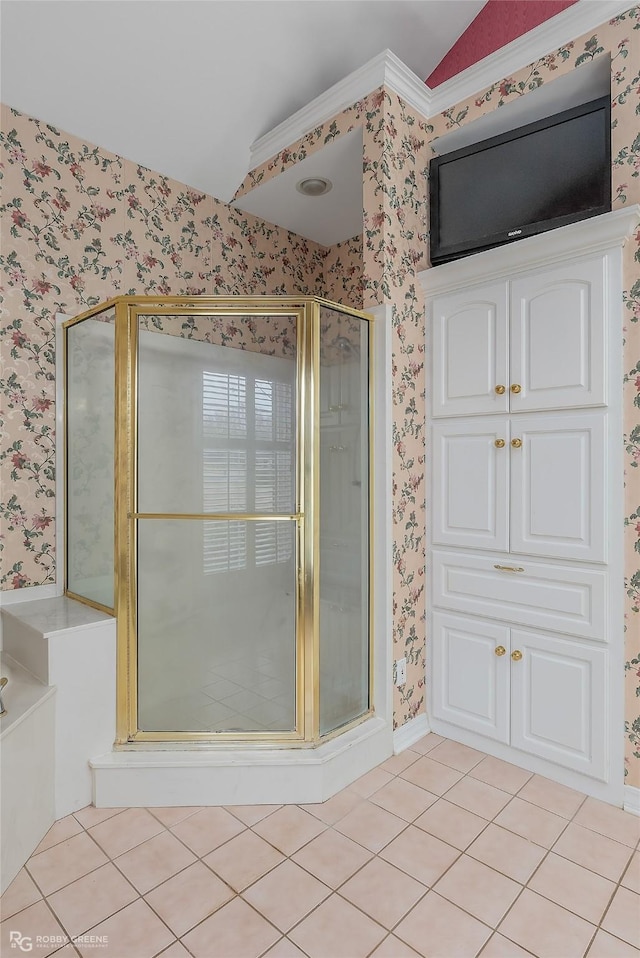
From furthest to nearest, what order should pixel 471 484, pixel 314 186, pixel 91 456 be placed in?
1. pixel 314 186
2. pixel 471 484
3. pixel 91 456

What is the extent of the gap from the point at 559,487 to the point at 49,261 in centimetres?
231

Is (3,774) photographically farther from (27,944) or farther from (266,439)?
(266,439)

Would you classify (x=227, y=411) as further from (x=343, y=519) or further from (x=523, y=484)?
(x=523, y=484)

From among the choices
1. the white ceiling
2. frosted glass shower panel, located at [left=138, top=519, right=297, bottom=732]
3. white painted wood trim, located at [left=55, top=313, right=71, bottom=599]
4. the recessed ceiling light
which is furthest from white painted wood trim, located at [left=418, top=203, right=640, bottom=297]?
white painted wood trim, located at [left=55, top=313, right=71, bottom=599]

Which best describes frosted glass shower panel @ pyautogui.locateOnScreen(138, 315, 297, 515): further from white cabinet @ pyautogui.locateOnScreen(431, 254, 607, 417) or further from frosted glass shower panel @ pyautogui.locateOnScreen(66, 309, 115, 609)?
white cabinet @ pyautogui.locateOnScreen(431, 254, 607, 417)

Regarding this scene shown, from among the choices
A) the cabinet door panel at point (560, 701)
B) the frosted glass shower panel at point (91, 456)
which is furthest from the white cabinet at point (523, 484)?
the frosted glass shower panel at point (91, 456)

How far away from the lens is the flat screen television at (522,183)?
6.39 ft

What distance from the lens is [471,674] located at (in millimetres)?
2287

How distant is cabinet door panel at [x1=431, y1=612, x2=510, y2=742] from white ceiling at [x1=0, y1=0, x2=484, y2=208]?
2.55m

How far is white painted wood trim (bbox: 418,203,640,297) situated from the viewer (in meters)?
1.81

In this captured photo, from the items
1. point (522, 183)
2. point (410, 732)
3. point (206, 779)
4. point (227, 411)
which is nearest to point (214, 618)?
point (206, 779)

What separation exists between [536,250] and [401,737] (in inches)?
80.6

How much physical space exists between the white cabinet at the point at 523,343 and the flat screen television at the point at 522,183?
21 cm

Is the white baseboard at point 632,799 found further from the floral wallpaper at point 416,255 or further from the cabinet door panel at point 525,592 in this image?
the cabinet door panel at point 525,592
